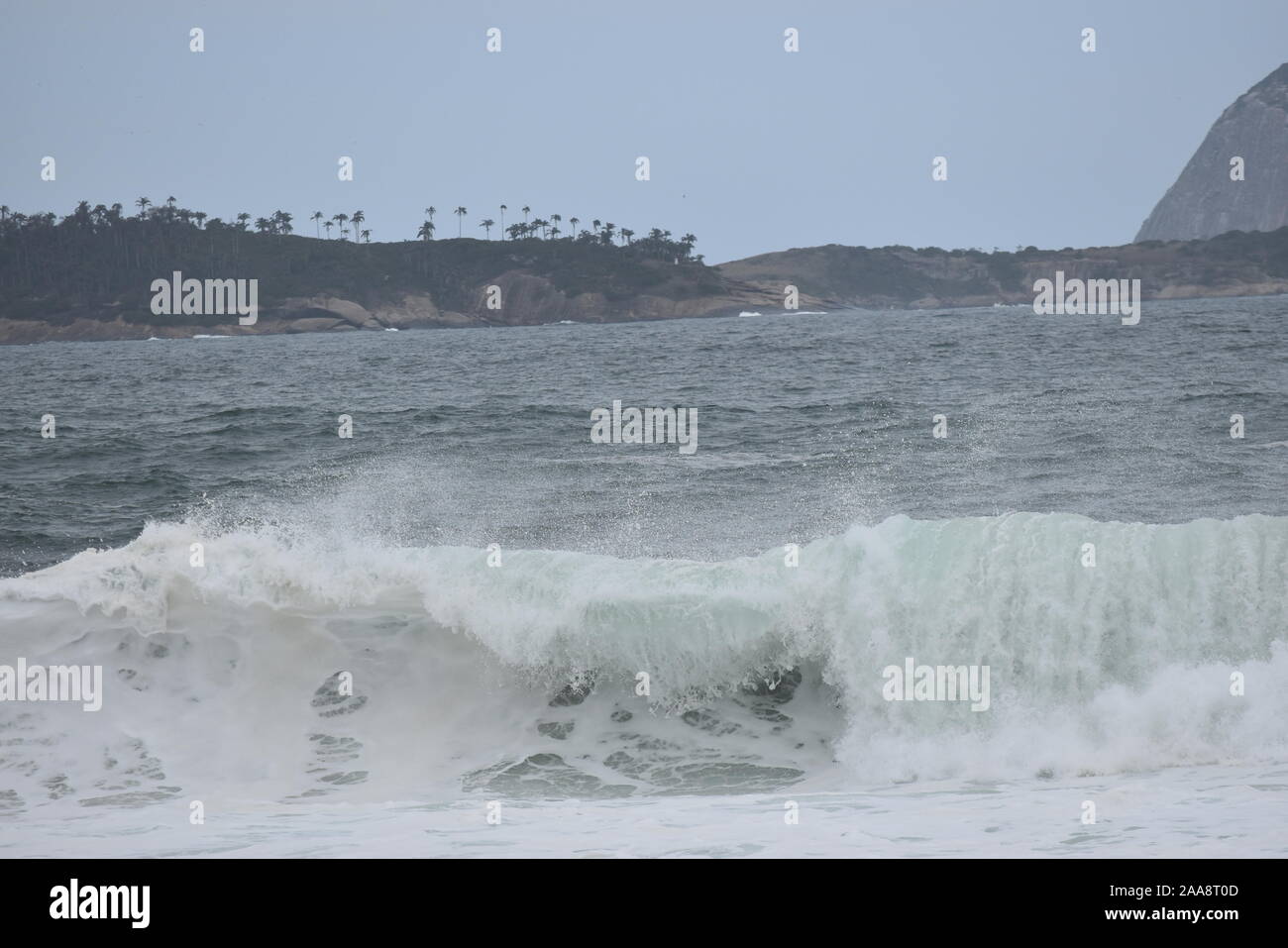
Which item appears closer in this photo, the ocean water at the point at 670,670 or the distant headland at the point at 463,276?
the ocean water at the point at 670,670

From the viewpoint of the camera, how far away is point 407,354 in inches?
2822

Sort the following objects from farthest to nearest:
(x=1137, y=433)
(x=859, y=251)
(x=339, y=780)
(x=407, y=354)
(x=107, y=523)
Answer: (x=859, y=251)
(x=407, y=354)
(x=1137, y=433)
(x=107, y=523)
(x=339, y=780)

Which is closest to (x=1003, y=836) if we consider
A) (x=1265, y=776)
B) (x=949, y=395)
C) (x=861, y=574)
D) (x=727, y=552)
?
(x=1265, y=776)

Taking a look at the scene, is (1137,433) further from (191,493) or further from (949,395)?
(191,493)

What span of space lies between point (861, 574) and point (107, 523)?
11.9 meters

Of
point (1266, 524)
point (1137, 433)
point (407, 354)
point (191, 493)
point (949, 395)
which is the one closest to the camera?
point (1266, 524)

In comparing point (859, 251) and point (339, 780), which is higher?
point (859, 251)

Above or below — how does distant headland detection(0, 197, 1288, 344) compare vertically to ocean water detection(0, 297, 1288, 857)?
above

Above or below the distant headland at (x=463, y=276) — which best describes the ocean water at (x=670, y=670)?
below

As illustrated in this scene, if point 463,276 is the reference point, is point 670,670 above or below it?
below

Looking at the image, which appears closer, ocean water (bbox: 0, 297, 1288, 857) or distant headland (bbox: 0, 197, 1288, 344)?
ocean water (bbox: 0, 297, 1288, 857)

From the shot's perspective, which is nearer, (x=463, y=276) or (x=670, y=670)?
(x=670, y=670)

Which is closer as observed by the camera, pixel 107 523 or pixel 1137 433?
pixel 107 523

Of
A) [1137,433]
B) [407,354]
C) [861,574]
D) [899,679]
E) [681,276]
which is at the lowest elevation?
[899,679]
